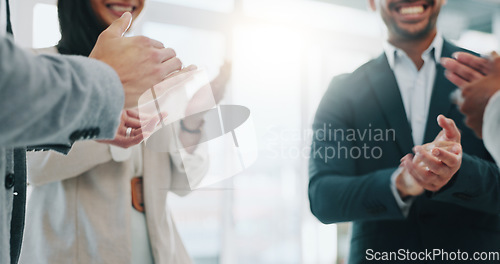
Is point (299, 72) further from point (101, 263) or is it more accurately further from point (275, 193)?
point (101, 263)

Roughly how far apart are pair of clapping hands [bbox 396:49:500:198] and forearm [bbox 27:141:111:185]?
495 millimetres

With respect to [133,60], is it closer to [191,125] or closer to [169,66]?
[169,66]

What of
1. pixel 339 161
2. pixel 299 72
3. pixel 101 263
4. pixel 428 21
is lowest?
pixel 101 263

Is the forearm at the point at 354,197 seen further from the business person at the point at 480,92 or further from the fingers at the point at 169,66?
the fingers at the point at 169,66

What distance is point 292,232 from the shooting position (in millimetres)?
950

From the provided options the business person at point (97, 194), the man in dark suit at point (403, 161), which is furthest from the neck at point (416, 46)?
the business person at point (97, 194)

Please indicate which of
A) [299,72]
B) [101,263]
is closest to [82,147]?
[101,263]

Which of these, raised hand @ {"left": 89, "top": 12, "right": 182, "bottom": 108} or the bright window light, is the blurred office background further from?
raised hand @ {"left": 89, "top": 12, "right": 182, "bottom": 108}

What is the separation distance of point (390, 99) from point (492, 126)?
180 mm

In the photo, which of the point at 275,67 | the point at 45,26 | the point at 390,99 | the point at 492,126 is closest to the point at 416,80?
the point at 390,99

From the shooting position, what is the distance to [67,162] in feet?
2.23

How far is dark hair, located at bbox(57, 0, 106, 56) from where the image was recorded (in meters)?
0.64

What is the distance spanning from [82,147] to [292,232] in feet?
1.64

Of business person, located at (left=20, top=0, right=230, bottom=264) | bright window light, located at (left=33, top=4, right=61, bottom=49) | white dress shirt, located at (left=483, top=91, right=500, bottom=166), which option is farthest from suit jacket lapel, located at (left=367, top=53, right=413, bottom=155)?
bright window light, located at (left=33, top=4, right=61, bottom=49)
